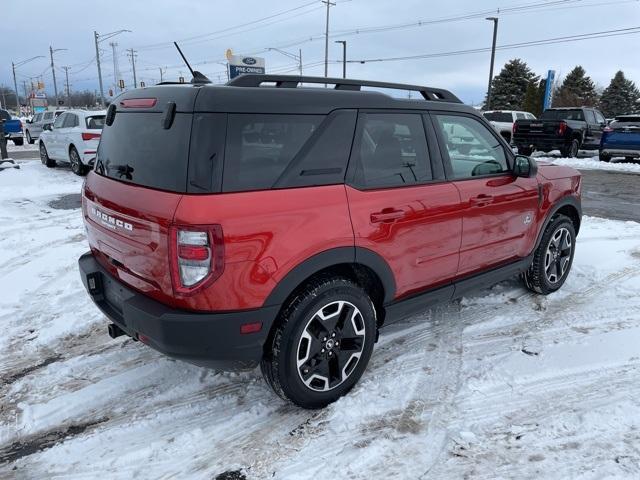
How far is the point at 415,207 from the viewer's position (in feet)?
10.3

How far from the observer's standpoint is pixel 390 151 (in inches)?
124

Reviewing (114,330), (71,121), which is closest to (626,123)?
(71,121)

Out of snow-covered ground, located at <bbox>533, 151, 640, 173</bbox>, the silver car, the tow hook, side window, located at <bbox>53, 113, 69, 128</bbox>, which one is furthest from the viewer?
the silver car

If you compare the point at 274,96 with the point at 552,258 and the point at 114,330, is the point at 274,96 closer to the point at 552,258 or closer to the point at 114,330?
the point at 114,330

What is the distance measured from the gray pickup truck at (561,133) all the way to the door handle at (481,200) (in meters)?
15.8

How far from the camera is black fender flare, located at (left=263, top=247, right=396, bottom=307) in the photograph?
257 centimetres

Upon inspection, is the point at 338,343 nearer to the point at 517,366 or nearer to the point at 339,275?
the point at 339,275

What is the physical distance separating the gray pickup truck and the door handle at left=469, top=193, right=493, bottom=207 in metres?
15.8

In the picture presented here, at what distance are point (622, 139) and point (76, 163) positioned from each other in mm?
16703

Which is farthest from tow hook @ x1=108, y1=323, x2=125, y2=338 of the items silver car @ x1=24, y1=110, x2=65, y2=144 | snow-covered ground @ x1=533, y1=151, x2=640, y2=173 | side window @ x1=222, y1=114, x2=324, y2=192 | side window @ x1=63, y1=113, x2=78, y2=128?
silver car @ x1=24, y1=110, x2=65, y2=144

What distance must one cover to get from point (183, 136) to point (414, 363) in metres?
2.18

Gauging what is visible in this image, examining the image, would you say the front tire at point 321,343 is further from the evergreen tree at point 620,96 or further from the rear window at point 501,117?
the evergreen tree at point 620,96

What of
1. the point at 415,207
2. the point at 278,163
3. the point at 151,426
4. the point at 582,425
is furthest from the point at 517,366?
the point at 151,426

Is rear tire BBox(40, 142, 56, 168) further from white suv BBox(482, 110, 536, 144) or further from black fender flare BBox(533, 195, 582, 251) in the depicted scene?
white suv BBox(482, 110, 536, 144)
